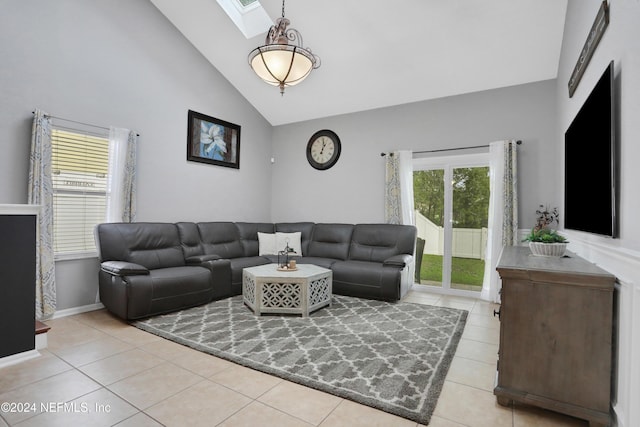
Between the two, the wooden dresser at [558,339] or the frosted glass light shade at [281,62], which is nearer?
the wooden dresser at [558,339]

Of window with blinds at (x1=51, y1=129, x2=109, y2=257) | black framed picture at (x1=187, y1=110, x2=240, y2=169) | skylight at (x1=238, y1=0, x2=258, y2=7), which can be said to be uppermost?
skylight at (x1=238, y1=0, x2=258, y2=7)

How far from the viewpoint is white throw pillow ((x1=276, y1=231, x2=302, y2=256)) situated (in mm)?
5195

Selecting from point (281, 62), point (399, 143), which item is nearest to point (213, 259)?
point (281, 62)

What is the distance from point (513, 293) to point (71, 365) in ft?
9.83

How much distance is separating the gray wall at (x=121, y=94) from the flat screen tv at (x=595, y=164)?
14.7ft

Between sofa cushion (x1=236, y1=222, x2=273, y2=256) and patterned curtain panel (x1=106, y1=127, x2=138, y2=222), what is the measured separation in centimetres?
163

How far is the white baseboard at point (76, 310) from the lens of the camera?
3355mm

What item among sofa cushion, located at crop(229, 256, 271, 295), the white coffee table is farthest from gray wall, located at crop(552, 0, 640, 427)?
sofa cushion, located at crop(229, 256, 271, 295)

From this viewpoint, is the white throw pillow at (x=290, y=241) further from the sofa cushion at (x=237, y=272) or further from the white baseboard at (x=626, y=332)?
the white baseboard at (x=626, y=332)

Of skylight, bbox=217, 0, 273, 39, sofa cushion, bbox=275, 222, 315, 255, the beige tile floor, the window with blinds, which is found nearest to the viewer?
the beige tile floor

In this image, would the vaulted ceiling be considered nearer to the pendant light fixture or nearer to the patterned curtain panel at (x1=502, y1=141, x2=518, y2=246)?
the patterned curtain panel at (x1=502, y1=141, x2=518, y2=246)

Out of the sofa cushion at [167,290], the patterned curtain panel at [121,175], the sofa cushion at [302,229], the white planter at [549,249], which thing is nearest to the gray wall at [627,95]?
the white planter at [549,249]

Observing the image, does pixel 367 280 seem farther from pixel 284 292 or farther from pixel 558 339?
pixel 558 339

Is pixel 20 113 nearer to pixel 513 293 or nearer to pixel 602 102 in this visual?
pixel 513 293
